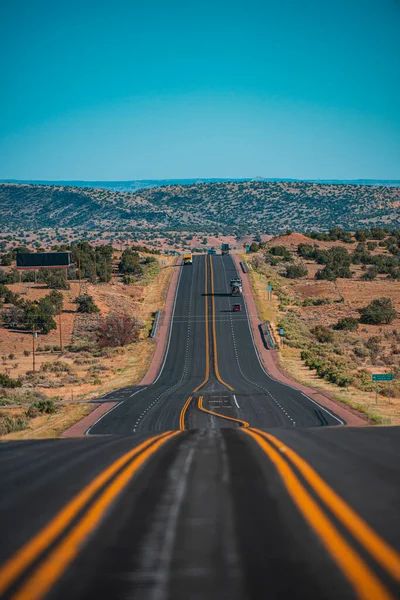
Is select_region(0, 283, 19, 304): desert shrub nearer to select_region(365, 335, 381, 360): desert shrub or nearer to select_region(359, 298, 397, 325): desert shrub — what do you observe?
select_region(365, 335, 381, 360): desert shrub

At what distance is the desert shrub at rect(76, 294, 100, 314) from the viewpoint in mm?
75625

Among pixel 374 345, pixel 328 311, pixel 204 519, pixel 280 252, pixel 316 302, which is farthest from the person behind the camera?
pixel 280 252

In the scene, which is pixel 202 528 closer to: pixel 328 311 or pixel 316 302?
pixel 328 311

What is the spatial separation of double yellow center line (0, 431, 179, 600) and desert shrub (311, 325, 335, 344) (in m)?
60.3

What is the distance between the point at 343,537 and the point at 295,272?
102 m

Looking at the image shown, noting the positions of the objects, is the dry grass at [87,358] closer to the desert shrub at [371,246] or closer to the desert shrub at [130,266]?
the desert shrub at [130,266]

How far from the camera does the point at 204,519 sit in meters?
3.92

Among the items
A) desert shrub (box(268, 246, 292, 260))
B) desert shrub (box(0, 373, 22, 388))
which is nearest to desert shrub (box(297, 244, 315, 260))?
desert shrub (box(268, 246, 292, 260))

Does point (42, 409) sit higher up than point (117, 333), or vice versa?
point (117, 333)

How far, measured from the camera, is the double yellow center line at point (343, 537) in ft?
9.48

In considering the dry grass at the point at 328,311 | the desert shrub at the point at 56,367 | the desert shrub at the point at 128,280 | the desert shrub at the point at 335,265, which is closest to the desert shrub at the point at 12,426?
the dry grass at the point at 328,311

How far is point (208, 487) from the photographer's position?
4.79m

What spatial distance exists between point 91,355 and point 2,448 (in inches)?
2077

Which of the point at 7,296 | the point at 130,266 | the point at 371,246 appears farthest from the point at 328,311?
the point at 371,246
